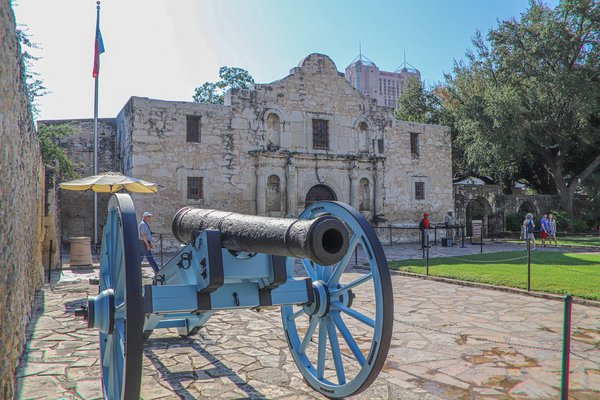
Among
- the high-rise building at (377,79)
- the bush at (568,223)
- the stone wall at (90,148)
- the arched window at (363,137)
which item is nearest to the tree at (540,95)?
the bush at (568,223)

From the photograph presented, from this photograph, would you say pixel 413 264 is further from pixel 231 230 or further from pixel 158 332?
pixel 231 230

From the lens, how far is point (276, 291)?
3.97 metres

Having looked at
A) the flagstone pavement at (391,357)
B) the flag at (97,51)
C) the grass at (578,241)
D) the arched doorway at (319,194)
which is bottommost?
the flagstone pavement at (391,357)

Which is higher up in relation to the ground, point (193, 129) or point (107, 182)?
point (193, 129)

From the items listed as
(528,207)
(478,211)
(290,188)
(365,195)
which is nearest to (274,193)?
(290,188)

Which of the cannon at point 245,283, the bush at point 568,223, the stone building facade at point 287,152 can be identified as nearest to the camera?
the cannon at point 245,283

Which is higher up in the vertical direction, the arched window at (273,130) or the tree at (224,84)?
the tree at (224,84)

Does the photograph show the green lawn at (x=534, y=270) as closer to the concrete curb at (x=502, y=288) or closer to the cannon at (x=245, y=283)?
the concrete curb at (x=502, y=288)

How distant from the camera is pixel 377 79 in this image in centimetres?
12119

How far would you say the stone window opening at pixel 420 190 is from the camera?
71.1 feet

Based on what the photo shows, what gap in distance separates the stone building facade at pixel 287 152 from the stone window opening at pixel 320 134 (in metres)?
0.04

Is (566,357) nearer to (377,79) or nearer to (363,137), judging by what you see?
(363,137)

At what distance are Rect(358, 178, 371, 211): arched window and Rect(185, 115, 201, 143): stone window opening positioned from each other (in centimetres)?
710

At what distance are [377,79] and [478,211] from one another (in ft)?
328
